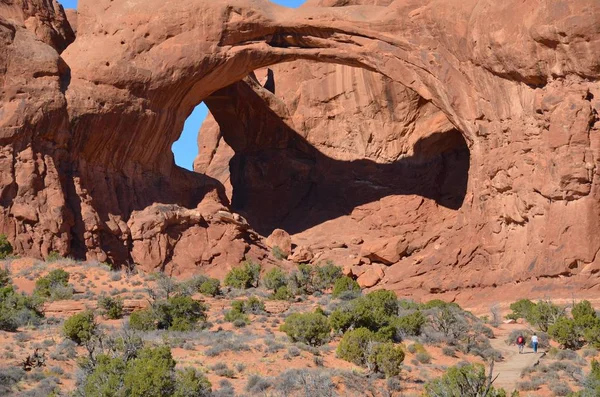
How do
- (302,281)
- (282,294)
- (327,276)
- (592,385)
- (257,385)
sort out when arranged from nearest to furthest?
1. (592,385)
2. (257,385)
3. (282,294)
4. (302,281)
5. (327,276)

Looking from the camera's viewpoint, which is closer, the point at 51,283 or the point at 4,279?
the point at 4,279

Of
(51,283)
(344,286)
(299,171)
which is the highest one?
(299,171)

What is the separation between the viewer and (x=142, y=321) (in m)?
22.4

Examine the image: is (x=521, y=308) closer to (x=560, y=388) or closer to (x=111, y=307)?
(x=560, y=388)

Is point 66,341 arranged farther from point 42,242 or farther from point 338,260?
point 338,260

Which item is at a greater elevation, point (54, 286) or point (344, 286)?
point (54, 286)

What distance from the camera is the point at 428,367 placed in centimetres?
2014

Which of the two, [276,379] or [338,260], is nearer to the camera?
[276,379]

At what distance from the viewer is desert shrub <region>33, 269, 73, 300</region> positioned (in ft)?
84.0

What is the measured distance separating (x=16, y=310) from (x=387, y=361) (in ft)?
27.3

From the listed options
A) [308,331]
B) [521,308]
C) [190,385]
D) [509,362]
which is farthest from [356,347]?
[521,308]

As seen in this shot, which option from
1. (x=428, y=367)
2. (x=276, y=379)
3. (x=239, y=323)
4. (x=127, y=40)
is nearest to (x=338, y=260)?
(x=127, y=40)

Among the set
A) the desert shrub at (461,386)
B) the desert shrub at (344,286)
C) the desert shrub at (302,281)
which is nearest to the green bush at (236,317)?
the desert shrub at (344,286)

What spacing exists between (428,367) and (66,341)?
6.78m
